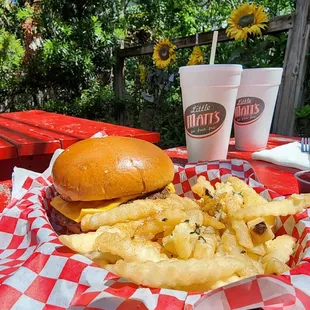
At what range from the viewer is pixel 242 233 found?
0.85 m

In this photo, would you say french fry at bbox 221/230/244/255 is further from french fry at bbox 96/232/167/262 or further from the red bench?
the red bench

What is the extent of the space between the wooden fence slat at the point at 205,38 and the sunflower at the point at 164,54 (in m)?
0.32

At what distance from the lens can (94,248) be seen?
2.61 ft

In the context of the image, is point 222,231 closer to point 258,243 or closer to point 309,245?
point 258,243

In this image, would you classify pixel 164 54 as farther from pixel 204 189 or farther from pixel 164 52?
pixel 204 189

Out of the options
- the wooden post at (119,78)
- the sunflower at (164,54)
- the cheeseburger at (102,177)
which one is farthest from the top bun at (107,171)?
the wooden post at (119,78)

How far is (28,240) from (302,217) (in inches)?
29.8

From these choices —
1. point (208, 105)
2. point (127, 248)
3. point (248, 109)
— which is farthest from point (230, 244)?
point (248, 109)

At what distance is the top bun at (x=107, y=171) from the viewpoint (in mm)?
1067

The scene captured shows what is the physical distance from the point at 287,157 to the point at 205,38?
3.80 m

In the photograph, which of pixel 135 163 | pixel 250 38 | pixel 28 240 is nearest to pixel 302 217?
pixel 135 163

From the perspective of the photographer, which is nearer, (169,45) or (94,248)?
(94,248)

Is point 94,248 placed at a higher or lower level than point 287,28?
lower

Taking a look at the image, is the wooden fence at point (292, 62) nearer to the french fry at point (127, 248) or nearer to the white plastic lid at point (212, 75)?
the white plastic lid at point (212, 75)
